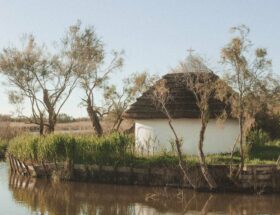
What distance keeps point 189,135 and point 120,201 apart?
7.05m

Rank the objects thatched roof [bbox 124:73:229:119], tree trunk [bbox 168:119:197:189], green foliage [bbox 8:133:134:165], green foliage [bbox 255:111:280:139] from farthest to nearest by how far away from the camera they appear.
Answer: green foliage [bbox 255:111:280:139] < thatched roof [bbox 124:73:229:119] < green foliage [bbox 8:133:134:165] < tree trunk [bbox 168:119:197:189]

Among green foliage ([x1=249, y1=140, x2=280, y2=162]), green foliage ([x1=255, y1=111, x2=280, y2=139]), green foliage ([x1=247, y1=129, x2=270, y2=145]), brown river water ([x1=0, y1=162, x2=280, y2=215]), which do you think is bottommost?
brown river water ([x1=0, y1=162, x2=280, y2=215])

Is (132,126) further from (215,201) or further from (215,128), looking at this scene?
(215,201)

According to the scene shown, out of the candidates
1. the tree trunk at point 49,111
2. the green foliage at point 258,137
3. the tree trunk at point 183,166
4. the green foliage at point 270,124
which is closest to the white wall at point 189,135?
the green foliage at point 258,137

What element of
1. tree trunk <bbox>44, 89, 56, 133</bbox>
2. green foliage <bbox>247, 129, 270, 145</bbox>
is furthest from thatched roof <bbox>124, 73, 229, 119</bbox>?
tree trunk <bbox>44, 89, 56, 133</bbox>

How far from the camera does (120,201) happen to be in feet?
64.5

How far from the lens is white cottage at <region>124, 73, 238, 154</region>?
25.5 m

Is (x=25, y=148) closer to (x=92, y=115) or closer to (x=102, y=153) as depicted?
(x=102, y=153)

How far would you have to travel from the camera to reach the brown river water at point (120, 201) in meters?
17.9

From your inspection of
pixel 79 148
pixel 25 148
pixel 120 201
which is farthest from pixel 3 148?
pixel 120 201

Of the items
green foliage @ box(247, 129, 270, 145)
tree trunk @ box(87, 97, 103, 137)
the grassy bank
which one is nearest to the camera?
the grassy bank

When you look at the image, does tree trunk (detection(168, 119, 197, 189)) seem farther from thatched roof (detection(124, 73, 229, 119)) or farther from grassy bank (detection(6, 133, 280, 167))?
thatched roof (detection(124, 73, 229, 119))

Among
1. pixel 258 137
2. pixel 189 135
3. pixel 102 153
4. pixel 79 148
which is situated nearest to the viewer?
pixel 102 153

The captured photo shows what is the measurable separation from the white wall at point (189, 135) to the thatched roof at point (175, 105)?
1.52ft
